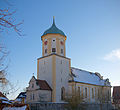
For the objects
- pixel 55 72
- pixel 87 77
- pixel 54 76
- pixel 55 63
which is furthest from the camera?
pixel 87 77

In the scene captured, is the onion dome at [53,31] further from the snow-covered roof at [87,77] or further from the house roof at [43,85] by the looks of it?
the house roof at [43,85]

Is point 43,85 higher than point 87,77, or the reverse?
point 87,77

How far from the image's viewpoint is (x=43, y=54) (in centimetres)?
3459

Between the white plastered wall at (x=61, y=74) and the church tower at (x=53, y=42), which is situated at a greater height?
the church tower at (x=53, y=42)

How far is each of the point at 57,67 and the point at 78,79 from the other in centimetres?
630

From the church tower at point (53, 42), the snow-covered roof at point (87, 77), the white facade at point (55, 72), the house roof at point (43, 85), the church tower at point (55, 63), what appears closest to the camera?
the house roof at point (43, 85)

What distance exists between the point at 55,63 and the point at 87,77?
12.0 meters

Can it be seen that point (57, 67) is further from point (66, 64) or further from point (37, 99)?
point (37, 99)

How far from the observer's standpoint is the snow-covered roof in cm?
3677

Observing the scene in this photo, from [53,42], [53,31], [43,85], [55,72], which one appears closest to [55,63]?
[55,72]

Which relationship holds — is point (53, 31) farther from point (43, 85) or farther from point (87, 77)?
point (87, 77)

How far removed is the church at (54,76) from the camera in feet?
99.9

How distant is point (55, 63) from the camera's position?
32531 millimetres

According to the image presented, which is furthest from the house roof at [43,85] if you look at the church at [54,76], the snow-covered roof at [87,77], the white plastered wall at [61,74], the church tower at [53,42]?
the snow-covered roof at [87,77]
